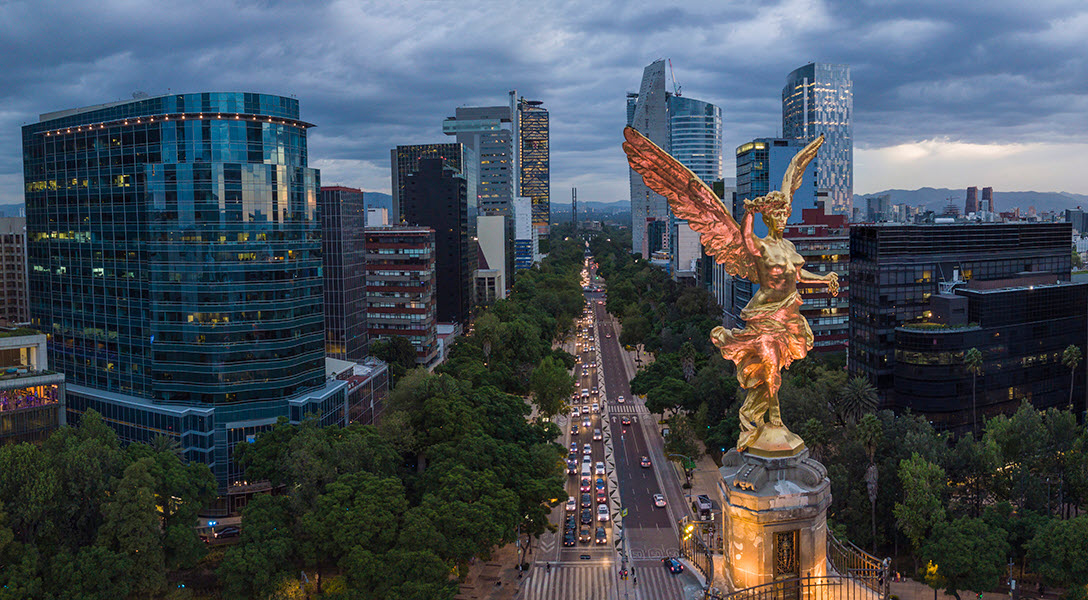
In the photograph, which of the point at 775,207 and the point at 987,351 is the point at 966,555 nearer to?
the point at 987,351

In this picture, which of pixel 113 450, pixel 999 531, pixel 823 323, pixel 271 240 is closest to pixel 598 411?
pixel 823 323

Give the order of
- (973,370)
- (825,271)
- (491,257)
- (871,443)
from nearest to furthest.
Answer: (871,443)
(973,370)
(825,271)
(491,257)

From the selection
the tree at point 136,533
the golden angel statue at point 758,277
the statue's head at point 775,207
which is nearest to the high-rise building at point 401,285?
the tree at point 136,533

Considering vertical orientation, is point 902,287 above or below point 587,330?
above

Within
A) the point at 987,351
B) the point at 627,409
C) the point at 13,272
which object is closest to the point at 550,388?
the point at 627,409

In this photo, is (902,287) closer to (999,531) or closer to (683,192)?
(999,531)

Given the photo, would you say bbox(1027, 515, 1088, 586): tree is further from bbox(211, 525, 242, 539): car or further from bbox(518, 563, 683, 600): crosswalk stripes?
bbox(211, 525, 242, 539): car
